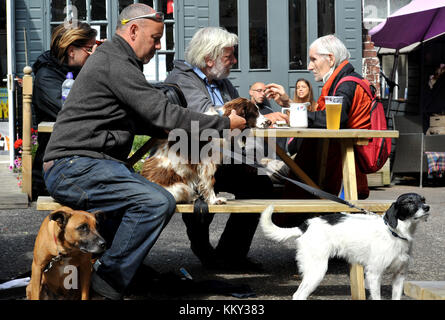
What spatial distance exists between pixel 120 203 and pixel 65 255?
41 centimetres

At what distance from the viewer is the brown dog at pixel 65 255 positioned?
140 inches

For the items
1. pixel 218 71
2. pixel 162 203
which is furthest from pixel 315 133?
pixel 162 203

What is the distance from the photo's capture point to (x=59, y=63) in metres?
5.48

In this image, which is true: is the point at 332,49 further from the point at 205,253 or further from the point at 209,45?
the point at 205,253

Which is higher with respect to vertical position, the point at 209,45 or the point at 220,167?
the point at 209,45

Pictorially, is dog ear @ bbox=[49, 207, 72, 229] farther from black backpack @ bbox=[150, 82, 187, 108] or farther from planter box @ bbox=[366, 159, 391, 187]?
planter box @ bbox=[366, 159, 391, 187]

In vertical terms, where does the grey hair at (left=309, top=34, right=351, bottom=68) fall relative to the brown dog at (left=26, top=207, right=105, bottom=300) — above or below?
above

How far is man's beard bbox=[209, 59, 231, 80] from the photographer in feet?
15.7

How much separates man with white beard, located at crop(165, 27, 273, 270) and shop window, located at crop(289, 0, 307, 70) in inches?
274

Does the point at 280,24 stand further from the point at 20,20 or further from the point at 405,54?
the point at 20,20

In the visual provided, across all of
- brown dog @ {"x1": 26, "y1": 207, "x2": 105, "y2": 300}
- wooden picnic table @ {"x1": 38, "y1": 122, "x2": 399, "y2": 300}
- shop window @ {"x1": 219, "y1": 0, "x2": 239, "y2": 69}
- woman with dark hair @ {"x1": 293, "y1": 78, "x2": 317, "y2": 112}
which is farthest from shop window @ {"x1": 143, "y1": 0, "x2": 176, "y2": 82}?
brown dog @ {"x1": 26, "y1": 207, "x2": 105, "y2": 300}

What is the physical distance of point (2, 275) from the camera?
4.82 metres

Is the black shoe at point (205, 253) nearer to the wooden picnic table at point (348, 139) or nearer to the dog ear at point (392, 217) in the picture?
the wooden picnic table at point (348, 139)

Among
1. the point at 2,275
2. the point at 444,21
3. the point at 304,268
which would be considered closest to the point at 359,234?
the point at 304,268
